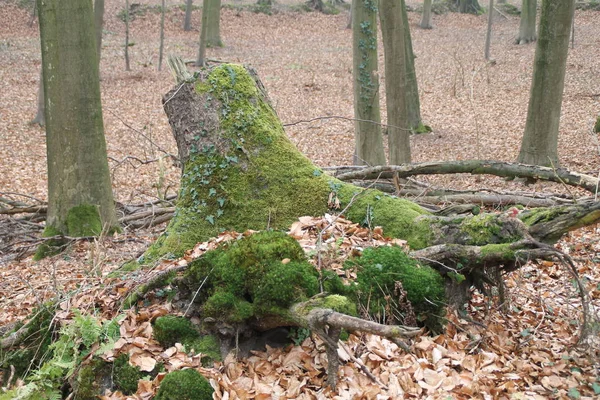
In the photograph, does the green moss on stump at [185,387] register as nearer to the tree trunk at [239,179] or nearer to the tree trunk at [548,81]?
the tree trunk at [239,179]

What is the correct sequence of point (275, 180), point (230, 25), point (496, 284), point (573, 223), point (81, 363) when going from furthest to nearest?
point (230, 25) < point (275, 180) < point (496, 284) < point (573, 223) < point (81, 363)

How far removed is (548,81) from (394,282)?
763cm

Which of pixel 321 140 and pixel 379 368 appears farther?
pixel 321 140

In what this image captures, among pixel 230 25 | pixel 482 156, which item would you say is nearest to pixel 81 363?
pixel 482 156

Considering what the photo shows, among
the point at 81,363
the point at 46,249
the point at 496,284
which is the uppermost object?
the point at 496,284

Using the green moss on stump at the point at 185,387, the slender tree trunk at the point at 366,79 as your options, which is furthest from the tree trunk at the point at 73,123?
the slender tree trunk at the point at 366,79

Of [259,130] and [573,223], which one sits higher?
[259,130]

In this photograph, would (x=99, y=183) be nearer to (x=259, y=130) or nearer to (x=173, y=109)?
(x=173, y=109)

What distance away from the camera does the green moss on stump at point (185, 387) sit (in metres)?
3.48

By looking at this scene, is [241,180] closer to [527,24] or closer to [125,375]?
[125,375]

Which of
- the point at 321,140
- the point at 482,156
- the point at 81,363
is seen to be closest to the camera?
the point at 81,363

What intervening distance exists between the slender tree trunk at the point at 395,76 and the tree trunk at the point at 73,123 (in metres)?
5.60

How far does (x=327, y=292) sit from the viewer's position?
12.8 ft

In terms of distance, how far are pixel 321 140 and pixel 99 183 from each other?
979 centimetres
